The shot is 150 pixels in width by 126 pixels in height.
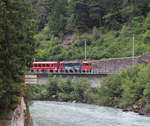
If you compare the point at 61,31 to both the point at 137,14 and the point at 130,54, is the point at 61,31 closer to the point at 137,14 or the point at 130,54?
the point at 137,14

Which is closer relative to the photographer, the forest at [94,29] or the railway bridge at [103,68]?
the railway bridge at [103,68]

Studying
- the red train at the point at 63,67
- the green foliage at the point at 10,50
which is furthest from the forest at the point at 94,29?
the green foliage at the point at 10,50

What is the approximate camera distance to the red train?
7094 cm

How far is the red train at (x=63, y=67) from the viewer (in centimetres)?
7094

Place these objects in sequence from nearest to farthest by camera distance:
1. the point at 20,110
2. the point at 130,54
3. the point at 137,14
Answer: the point at 20,110, the point at 130,54, the point at 137,14

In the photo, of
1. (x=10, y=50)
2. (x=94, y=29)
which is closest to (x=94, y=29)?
Answer: (x=94, y=29)

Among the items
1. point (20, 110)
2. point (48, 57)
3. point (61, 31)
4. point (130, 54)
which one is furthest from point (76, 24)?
point (20, 110)

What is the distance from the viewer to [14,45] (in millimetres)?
22953

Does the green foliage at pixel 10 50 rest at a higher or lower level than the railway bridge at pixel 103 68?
higher

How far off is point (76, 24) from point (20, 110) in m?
70.4

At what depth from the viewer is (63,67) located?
238 feet

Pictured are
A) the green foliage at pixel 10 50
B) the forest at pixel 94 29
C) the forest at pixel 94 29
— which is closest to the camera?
the green foliage at pixel 10 50

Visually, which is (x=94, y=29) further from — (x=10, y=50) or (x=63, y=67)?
(x=10, y=50)

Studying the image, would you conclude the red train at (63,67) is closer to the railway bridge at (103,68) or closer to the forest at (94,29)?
the railway bridge at (103,68)
